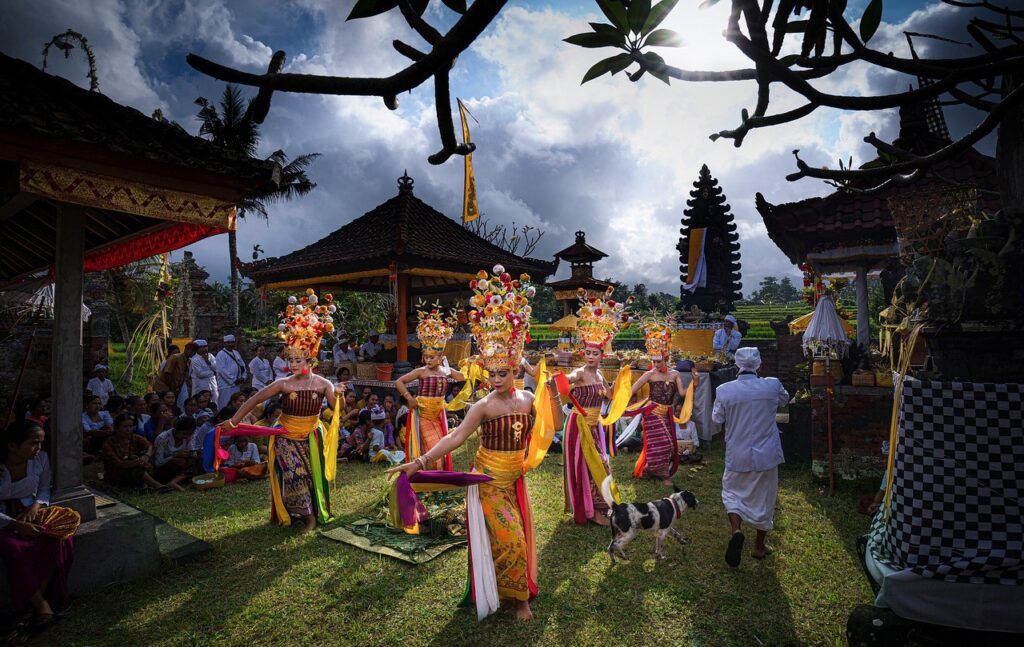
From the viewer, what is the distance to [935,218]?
4.79 meters

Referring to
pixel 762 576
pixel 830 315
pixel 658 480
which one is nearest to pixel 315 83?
pixel 762 576

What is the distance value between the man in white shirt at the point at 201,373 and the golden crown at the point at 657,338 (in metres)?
8.14

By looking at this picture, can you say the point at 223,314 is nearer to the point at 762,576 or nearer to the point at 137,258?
the point at 137,258

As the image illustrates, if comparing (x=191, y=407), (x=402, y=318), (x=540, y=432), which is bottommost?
(x=191, y=407)

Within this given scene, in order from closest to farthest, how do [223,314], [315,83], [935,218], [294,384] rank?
1. [315,83]
2. [935,218]
3. [294,384]
4. [223,314]

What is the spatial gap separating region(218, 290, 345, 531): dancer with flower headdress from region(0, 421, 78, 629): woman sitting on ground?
1.69m

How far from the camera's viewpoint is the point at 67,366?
164 inches

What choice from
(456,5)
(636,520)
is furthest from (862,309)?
(456,5)

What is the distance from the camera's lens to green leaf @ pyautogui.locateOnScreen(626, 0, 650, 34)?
4.91ft

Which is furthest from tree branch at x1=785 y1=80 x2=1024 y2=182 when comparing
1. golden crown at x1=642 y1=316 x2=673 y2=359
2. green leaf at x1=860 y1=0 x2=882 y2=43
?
golden crown at x1=642 y1=316 x2=673 y2=359

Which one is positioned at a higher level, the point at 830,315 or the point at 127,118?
the point at 127,118

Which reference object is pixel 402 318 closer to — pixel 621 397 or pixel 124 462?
pixel 124 462

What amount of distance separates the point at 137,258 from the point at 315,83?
20.1ft

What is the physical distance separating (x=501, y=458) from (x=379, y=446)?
520 cm
